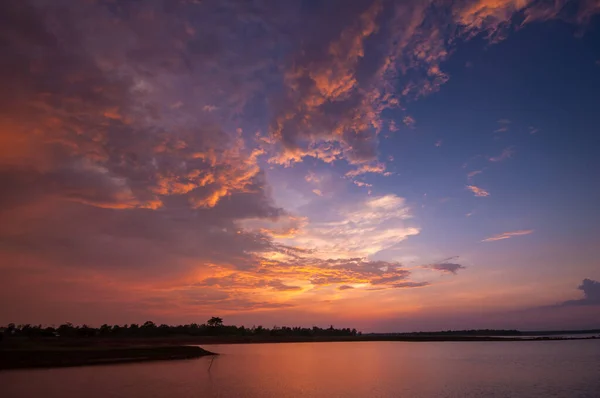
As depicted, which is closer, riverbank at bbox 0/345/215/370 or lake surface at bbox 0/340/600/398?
lake surface at bbox 0/340/600/398

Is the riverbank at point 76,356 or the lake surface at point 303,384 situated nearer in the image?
the lake surface at point 303,384

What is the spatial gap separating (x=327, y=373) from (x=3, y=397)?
4142cm

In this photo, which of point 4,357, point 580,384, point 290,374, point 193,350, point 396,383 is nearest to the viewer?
point 580,384

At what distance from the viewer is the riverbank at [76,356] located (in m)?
66.4

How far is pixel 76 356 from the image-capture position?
75500mm

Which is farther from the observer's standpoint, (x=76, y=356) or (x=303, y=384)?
(x=76, y=356)

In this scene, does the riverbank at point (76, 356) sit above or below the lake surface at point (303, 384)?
above

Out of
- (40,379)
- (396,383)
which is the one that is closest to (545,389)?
(396,383)

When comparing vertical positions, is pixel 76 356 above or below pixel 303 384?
above

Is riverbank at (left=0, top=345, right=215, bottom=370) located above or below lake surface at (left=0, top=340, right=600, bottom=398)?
above

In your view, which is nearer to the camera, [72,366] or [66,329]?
[72,366]

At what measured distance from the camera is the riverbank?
218ft

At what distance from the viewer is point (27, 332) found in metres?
166

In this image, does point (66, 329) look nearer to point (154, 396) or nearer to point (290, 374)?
point (290, 374)
